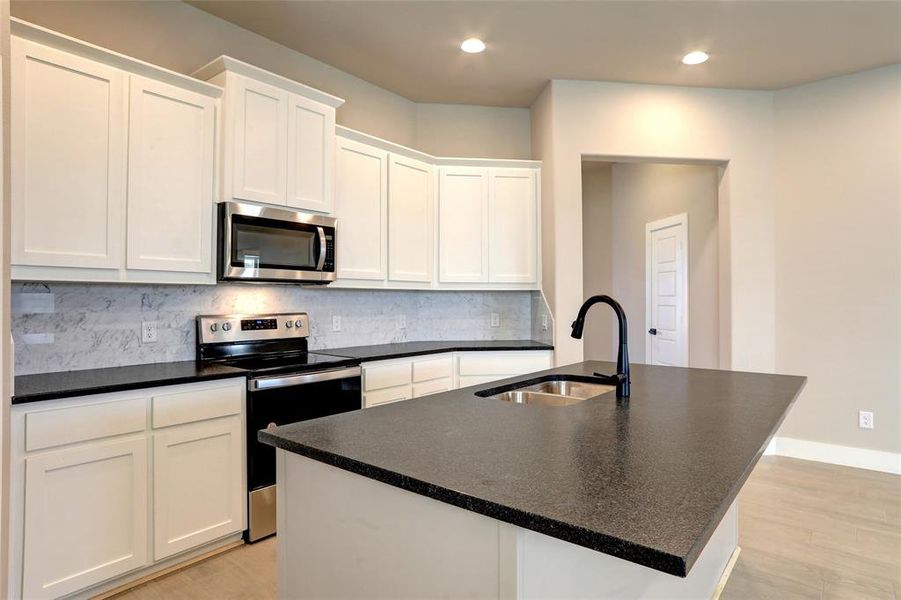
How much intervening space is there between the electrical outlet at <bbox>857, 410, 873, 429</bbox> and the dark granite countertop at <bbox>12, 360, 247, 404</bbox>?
14.5 ft

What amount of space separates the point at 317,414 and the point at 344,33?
239 cm

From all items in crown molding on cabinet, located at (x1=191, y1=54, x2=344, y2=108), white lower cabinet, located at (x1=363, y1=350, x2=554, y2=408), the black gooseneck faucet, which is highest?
crown molding on cabinet, located at (x1=191, y1=54, x2=344, y2=108)

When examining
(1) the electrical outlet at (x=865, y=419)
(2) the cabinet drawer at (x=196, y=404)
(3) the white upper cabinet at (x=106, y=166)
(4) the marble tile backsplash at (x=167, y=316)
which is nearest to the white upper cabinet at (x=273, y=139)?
(3) the white upper cabinet at (x=106, y=166)

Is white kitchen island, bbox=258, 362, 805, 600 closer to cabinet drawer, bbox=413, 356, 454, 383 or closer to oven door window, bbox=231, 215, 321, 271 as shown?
oven door window, bbox=231, 215, 321, 271

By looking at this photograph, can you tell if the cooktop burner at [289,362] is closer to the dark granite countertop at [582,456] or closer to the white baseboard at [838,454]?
the dark granite countertop at [582,456]

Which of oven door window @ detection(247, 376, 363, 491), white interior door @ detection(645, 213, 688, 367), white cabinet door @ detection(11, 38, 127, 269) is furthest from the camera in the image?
white interior door @ detection(645, 213, 688, 367)

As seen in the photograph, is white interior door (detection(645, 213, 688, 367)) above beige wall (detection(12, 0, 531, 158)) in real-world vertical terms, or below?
below

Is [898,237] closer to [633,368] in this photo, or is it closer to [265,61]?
[633,368]

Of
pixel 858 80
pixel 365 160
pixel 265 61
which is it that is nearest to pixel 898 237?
pixel 858 80

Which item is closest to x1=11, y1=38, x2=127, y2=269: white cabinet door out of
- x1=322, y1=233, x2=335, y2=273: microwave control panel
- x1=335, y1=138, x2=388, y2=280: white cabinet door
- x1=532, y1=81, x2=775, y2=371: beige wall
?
x1=322, y1=233, x2=335, y2=273: microwave control panel

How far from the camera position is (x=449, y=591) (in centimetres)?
99

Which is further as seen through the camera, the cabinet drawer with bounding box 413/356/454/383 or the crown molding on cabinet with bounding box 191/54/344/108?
the cabinet drawer with bounding box 413/356/454/383

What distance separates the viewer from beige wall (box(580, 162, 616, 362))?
243 inches

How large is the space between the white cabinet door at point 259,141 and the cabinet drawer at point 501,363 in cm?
176
